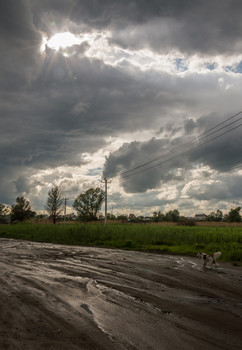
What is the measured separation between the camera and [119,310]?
18.7ft

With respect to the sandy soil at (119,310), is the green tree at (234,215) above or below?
above

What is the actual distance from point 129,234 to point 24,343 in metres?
23.1

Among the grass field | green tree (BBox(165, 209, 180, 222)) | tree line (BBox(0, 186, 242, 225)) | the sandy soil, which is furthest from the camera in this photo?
green tree (BBox(165, 209, 180, 222))

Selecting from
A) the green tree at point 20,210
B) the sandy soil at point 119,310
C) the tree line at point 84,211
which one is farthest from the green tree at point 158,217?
the sandy soil at point 119,310

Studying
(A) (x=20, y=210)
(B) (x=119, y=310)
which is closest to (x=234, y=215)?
(A) (x=20, y=210)

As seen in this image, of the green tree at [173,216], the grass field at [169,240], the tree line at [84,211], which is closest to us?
the grass field at [169,240]

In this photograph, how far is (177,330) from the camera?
4.71m

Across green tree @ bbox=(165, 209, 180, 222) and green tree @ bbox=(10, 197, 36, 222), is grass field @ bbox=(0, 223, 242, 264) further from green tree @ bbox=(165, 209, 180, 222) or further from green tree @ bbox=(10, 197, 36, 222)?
green tree @ bbox=(165, 209, 180, 222)

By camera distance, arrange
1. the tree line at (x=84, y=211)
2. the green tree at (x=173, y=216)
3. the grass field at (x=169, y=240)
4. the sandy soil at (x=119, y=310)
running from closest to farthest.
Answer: the sandy soil at (x=119, y=310), the grass field at (x=169, y=240), the tree line at (x=84, y=211), the green tree at (x=173, y=216)

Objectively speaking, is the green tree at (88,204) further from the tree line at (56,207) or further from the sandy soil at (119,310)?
the sandy soil at (119,310)

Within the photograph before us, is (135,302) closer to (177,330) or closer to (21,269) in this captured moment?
(177,330)

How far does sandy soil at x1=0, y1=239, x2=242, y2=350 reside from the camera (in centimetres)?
425

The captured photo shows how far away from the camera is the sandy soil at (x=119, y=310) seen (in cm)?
425

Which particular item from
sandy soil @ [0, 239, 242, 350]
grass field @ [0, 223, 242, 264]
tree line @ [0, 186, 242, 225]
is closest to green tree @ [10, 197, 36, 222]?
tree line @ [0, 186, 242, 225]
